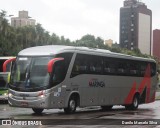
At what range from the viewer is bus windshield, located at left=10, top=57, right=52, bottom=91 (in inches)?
795

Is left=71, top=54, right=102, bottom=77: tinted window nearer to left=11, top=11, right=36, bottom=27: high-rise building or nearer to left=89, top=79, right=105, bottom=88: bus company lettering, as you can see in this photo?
left=89, top=79, right=105, bottom=88: bus company lettering

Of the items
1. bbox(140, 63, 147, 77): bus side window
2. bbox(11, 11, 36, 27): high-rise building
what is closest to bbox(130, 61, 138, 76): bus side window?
bbox(140, 63, 147, 77): bus side window

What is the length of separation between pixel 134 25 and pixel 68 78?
16385 centimetres

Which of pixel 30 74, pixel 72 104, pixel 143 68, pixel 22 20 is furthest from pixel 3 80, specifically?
pixel 22 20

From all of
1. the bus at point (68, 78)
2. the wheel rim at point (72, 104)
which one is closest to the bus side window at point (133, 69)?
the bus at point (68, 78)

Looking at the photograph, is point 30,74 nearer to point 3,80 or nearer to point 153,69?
point 153,69

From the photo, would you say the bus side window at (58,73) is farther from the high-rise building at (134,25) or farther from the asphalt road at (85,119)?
the high-rise building at (134,25)

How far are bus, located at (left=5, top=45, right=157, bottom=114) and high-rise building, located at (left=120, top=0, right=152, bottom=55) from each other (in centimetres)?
15696

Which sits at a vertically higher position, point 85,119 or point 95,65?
point 95,65

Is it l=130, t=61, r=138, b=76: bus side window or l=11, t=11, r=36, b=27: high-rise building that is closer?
l=130, t=61, r=138, b=76: bus side window

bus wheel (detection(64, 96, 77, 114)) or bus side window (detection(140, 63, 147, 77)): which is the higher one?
bus side window (detection(140, 63, 147, 77))

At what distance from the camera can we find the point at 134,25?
183 m

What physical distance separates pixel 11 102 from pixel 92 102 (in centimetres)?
490

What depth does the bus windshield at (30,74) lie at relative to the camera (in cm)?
2019
